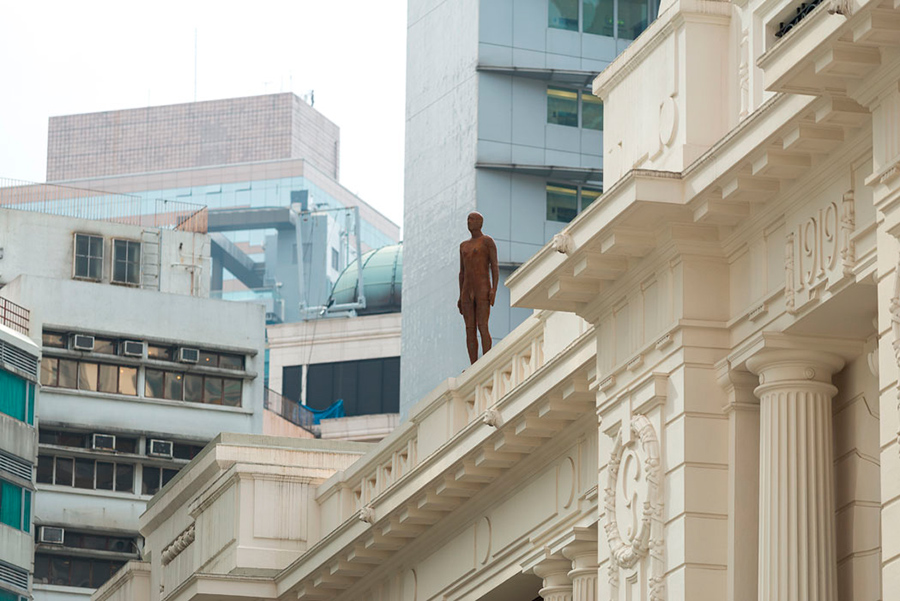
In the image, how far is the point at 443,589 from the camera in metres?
31.8

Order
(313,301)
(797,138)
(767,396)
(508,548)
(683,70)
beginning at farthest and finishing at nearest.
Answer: (313,301) < (508,548) < (683,70) < (767,396) < (797,138)

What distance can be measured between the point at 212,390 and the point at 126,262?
7243 mm

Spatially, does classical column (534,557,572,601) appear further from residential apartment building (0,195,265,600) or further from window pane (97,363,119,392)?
window pane (97,363,119,392)

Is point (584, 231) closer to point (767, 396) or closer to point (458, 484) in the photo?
point (767, 396)

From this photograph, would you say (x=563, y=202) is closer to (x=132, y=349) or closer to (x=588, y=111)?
(x=588, y=111)

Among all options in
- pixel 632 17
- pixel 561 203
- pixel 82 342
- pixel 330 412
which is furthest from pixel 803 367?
pixel 330 412

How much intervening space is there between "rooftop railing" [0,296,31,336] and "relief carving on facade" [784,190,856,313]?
202 ft

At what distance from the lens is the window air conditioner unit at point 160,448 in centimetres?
8331

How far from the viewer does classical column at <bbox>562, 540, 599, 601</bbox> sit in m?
26.7

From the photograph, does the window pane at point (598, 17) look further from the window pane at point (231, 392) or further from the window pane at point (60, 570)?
the window pane at point (60, 570)

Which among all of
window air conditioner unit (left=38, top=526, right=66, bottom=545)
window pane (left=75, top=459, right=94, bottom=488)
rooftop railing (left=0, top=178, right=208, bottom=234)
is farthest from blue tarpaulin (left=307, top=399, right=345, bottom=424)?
rooftop railing (left=0, top=178, right=208, bottom=234)

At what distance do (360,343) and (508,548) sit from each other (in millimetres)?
73722

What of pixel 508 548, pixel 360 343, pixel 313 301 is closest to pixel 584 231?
pixel 508 548

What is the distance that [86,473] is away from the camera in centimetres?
8231
